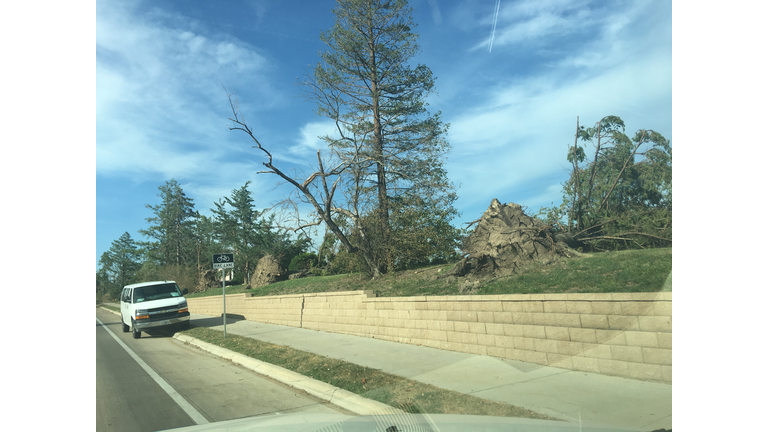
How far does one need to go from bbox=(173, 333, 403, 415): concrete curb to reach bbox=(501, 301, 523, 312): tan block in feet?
10.0

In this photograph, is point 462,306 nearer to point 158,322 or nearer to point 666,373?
point 666,373

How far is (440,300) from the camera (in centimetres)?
909

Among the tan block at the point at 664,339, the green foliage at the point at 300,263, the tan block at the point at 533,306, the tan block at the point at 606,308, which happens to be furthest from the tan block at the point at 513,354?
the green foliage at the point at 300,263

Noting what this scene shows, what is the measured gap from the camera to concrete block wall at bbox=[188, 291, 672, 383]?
5641mm

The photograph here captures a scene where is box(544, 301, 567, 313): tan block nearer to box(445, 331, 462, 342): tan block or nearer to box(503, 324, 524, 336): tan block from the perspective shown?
box(503, 324, 524, 336): tan block

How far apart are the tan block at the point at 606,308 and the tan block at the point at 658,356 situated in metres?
0.58

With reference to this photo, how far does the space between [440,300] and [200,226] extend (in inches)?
1002

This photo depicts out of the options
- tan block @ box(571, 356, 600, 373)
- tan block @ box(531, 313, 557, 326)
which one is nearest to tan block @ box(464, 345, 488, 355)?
tan block @ box(531, 313, 557, 326)

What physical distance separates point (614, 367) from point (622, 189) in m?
2.55

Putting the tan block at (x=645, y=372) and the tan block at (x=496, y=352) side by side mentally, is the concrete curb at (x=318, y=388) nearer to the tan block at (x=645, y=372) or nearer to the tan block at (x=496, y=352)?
the tan block at (x=496, y=352)

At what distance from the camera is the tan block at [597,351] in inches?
239

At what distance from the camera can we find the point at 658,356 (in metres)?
5.53

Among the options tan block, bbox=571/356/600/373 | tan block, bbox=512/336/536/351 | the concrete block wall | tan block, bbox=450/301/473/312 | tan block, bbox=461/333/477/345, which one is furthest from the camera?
tan block, bbox=450/301/473/312
